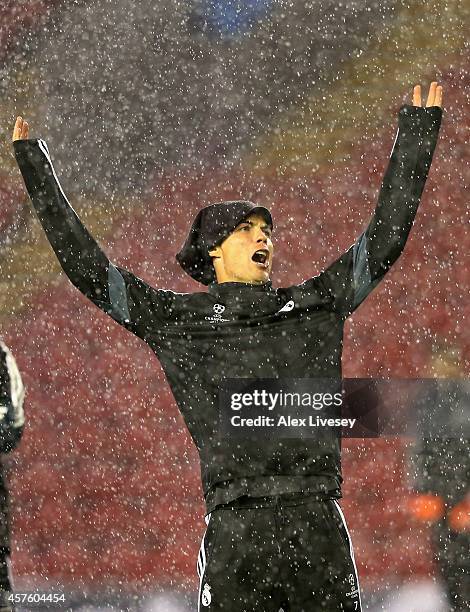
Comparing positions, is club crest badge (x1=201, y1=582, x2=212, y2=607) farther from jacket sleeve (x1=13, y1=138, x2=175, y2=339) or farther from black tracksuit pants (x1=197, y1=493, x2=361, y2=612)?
jacket sleeve (x1=13, y1=138, x2=175, y2=339)

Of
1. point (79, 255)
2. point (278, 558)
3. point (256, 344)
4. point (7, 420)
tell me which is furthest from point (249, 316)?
point (7, 420)

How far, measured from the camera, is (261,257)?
7.91 feet

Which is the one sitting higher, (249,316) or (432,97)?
(432,97)

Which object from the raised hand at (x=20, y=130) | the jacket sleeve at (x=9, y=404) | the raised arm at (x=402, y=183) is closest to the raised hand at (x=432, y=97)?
the raised arm at (x=402, y=183)

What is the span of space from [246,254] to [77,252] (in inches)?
17.3

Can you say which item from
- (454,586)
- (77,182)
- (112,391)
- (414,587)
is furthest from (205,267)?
(112,391)

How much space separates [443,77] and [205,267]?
9.80 metres

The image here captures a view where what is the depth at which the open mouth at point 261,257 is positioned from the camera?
2.40 metres

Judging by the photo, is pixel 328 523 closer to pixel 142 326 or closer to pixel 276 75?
pixel 142 326

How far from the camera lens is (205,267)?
254 cm

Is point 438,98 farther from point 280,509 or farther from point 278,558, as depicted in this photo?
point 278,558

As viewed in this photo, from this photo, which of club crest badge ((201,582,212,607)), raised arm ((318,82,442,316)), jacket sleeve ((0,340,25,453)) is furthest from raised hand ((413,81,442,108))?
jacket sleeve ((0,340,25,453))

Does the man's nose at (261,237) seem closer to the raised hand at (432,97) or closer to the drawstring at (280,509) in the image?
the raised hand at (432,97)

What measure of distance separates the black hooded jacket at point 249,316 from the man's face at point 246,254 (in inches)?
1.6
